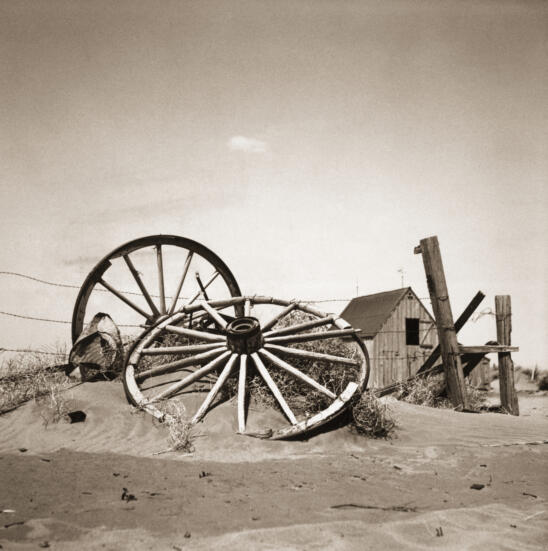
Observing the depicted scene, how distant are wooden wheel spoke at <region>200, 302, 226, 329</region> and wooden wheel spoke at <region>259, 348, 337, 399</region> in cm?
77

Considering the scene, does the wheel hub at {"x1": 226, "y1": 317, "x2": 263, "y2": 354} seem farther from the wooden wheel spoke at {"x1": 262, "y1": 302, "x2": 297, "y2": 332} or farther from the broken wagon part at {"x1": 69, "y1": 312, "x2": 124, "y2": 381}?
the broken wagon part at {"x1": 69, "y1": 312, "x2": 124, "y2": 381}

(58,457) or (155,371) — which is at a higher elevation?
(155,371)

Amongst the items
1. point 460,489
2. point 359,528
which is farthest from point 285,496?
point 460,489

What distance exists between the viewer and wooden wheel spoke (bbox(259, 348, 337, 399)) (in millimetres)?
5270

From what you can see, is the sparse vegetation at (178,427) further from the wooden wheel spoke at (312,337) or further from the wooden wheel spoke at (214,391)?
the wooden wheel spoke at (312,337)

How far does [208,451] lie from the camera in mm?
4418

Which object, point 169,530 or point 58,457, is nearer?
point 169,530

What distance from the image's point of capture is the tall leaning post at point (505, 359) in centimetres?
741

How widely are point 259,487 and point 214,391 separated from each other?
1872mm

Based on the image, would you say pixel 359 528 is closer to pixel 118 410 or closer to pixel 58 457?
pixel 58 457

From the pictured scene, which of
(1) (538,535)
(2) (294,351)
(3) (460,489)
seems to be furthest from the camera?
(2) (294,351)

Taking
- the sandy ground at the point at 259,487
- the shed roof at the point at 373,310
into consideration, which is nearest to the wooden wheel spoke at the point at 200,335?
the sandy ground at the point at 259,487

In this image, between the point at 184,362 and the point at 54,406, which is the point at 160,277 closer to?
the point at 184,362

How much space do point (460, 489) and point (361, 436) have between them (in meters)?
1.57
